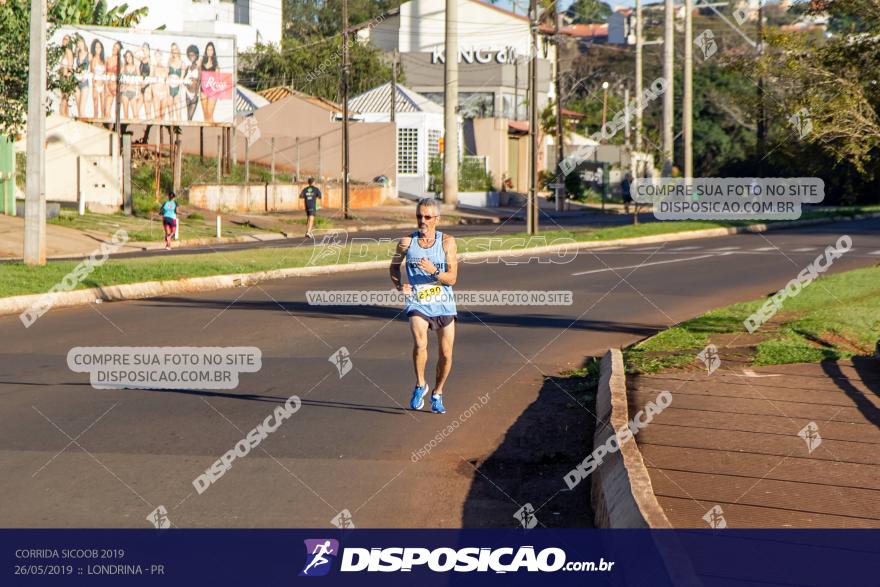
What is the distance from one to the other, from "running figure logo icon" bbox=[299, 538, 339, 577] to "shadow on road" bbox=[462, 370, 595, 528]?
36.5 inches

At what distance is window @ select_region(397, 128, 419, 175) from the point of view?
60250mm

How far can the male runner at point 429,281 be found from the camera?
1012 cm

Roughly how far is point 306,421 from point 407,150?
50.9m

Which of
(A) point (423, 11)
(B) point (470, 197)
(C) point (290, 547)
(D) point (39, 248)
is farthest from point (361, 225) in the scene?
(A) point (423, 11)

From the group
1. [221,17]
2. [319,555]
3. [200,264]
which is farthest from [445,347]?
[221,17]

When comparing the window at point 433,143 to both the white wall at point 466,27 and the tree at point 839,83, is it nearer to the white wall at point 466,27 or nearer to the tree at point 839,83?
the white wall at point 466,27

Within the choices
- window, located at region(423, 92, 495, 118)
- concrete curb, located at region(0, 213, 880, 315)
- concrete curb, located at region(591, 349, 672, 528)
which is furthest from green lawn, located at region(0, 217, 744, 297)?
window, located at region(423, 92, 495, 118)

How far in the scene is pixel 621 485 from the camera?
23.4 feet

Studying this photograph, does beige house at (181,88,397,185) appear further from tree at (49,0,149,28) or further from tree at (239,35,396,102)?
tree at (239,35,396,102)

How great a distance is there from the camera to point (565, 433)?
995 centimetres

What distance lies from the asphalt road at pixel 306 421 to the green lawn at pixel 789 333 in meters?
0.92

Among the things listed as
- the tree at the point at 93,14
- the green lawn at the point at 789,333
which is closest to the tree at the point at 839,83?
the green lawn at the point at 789,333

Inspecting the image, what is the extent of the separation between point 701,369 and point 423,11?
7869 cm

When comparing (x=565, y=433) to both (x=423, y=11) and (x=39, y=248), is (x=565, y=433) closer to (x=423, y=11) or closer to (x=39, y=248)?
(x=39, y=248)
